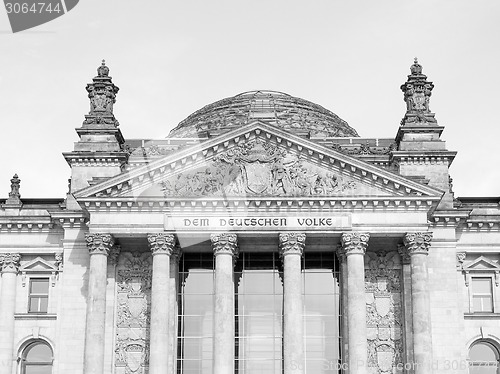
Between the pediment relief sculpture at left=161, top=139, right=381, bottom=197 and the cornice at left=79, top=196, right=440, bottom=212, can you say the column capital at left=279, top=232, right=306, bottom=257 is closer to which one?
the cornice at left=79, top=196, right=440, bottom=212

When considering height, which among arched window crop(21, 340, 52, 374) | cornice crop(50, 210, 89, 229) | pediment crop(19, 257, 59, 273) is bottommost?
arched window crop(21, 340, 52, 374)

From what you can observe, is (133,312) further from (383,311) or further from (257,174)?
(383,311)

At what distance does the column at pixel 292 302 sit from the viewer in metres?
48.5

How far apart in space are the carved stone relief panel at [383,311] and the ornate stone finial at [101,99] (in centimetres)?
1658

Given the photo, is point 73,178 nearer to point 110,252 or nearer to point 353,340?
point 110,252

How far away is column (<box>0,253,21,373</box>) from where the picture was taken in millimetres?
52406

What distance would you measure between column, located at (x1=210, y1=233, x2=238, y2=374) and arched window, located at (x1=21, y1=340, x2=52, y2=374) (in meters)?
10.1

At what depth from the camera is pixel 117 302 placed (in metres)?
51.7

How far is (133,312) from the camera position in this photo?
5169cm

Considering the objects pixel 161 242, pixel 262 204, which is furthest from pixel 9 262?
pixel 262 204

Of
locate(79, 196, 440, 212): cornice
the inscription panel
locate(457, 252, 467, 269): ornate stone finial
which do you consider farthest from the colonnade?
locate(457, 252, 467, 269): ornate stone finial

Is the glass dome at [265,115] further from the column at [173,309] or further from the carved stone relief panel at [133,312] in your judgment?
the column at [173,309]

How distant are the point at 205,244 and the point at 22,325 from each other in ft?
35.6

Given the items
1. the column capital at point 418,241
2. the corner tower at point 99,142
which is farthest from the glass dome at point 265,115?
the column capital at point 418,241
